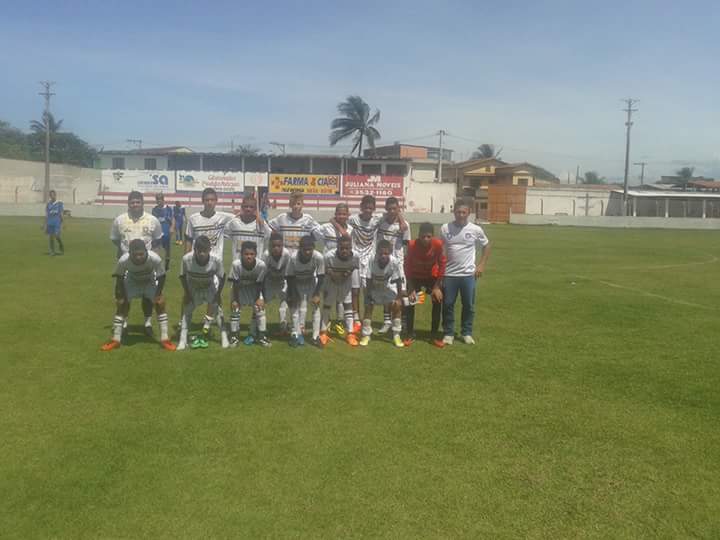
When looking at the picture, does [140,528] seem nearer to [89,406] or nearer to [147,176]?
[89,406]

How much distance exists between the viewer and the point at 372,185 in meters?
51.0

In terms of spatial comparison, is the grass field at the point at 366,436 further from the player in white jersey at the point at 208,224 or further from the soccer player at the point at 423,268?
the player in white jersey at the point at 208,224

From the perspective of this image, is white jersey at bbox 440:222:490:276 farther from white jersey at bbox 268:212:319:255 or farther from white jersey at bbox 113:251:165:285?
white jersey at bbox 113:251:165:285

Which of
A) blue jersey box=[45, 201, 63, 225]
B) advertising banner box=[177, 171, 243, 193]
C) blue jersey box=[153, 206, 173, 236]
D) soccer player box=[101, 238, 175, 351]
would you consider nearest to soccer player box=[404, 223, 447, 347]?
soccer player box=[101, 238, 175, 351]

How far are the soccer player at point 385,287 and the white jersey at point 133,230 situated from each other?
296 cm

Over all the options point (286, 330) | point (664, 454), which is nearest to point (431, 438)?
point (664, 454)

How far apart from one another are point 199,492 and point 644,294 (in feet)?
36.9

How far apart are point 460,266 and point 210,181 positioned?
42.8 meters

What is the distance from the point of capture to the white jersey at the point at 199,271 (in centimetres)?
800

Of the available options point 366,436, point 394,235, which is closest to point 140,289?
point 394,235

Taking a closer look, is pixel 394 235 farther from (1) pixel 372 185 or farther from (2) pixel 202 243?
(1) pixel 372 185

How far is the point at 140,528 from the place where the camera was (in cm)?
382

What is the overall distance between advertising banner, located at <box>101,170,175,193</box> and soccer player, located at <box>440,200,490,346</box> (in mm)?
42944

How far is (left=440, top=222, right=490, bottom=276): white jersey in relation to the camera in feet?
27.6
